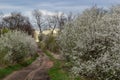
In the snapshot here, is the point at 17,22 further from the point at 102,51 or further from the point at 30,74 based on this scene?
the point at 102,51

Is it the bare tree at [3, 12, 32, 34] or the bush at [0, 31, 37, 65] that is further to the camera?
the bare tree at [3, 12, 32, 34]

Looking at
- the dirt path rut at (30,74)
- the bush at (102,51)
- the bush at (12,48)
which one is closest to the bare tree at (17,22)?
the bush at (12,48)

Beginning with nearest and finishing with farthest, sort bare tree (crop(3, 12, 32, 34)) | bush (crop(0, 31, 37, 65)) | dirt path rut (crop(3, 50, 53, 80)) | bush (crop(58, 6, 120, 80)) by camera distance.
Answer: bush (crop(58, 6, 120, 80))
dirt path rut (crop(3, 50, 53, 80))
bush (crop(0, 31, 37, 65))
bare tree (crop(3, 12, 32, 34))

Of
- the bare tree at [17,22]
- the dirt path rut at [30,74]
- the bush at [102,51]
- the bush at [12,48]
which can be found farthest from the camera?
the bare tree at [17,22]

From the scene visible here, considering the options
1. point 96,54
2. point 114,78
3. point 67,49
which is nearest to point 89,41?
point 96,54

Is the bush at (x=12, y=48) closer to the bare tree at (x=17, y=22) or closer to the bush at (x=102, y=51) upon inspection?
the bush at (x=102, y=51)

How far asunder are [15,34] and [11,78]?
61.6 feet

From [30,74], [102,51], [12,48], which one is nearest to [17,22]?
[12,48]

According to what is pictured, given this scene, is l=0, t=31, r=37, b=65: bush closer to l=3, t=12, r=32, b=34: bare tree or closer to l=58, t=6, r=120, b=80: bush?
l=58, t=6, r=120, b=80: bush

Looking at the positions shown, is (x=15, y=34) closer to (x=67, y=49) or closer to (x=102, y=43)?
(x=67, y=49)

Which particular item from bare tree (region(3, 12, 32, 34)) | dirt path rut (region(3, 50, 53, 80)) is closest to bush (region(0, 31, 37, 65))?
dirt path rut (region(3, 50, 53, 80))

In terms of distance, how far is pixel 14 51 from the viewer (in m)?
47.6

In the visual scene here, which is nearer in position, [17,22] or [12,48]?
[12,48]

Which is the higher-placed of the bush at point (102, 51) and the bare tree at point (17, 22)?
the bush at point (102, 51)
